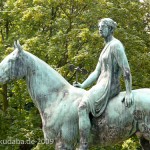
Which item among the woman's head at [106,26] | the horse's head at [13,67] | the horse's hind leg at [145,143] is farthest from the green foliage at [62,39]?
the horse's head at [13,67]

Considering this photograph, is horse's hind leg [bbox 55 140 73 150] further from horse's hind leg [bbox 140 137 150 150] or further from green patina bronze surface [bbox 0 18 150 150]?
horse's hind leg [bbox 140 137 150 150]

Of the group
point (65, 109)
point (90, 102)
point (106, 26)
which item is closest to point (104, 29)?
point (106, 26)

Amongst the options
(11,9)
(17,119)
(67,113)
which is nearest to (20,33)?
(11,9)

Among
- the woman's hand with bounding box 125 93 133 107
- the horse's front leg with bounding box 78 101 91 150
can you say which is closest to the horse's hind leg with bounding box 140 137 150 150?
the woman's hand with bounding box 125 93 133 107

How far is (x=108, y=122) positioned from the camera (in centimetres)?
622

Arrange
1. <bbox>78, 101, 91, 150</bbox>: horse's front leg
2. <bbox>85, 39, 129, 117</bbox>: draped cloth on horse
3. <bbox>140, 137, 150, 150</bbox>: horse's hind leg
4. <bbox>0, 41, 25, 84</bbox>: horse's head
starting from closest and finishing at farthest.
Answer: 1. <bbox>78, 101, 91, 150</bbox>: horse's front leg
2. <bbox>85, 39, 129, 117</bbox>: draped cloth on horse
3. <bbox>0, 41, 25, 84</bbox>: horse's head
4. <bbox>140, 137, 150, 150</bbox>: horse's hind leg

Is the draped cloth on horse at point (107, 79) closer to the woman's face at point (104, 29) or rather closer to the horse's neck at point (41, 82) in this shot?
the woman's face at point (104, 29)

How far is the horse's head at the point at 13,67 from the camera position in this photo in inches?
249

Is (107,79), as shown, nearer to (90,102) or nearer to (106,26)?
(90,102)

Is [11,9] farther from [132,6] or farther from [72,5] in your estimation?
[132,6]

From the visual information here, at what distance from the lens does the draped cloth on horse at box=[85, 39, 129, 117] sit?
6180 mm

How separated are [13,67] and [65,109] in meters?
1.03

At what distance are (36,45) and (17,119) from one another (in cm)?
267

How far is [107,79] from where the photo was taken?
6.30 meters
